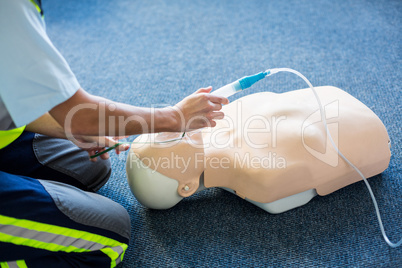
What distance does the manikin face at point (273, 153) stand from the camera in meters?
1.03

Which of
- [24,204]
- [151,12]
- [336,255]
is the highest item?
[24,204]

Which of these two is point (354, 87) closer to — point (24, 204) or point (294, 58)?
point (294, 58)

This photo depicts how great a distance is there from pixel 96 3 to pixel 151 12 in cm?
39

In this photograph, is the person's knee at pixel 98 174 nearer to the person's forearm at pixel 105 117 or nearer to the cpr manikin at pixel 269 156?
the cpr manikin at pixel 269 156

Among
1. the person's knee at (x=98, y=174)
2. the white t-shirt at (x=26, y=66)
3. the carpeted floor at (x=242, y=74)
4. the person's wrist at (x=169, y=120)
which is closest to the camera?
the white t-shirt at (x=26, y=66)

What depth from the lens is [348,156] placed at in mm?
1057

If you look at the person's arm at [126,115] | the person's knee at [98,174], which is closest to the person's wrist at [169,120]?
the person's arm at [126,115]

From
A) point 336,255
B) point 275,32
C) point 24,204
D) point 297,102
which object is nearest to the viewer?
point 24,204

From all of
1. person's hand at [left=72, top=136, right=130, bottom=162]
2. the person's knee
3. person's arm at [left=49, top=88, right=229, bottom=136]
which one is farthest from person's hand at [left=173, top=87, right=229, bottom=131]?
the person's knee

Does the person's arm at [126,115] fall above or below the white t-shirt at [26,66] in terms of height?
below

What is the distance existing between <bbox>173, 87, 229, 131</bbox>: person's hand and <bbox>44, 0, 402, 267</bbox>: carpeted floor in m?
0.30

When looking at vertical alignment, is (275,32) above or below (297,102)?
below

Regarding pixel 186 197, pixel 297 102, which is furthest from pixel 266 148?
pixel 186 197

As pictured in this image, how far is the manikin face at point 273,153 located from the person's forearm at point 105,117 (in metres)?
0.11
